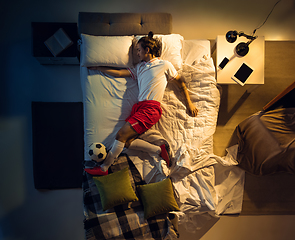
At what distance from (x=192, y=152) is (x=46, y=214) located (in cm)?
201

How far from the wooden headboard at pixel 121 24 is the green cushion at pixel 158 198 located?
179 cm

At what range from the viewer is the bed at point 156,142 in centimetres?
170

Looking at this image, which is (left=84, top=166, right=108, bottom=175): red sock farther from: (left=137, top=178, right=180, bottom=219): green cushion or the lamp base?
the lamp base

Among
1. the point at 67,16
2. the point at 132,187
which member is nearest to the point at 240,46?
the point at 132,187

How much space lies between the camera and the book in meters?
2.05

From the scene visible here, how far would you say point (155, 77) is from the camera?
6.23ft

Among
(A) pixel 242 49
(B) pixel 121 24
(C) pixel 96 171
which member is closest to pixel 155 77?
(B) pixel 121 24

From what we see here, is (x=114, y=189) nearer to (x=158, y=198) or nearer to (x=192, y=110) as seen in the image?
(x=158, y=198)

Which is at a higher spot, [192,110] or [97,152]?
[192,110]

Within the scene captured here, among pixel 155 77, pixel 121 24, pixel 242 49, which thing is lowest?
pixel 155 77

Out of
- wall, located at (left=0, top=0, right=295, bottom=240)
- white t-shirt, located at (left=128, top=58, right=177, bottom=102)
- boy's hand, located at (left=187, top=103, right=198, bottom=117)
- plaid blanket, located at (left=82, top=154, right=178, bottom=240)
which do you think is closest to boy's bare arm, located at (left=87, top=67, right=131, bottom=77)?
white t-shirt, located at (left=128, top=58, right=177, bottom=102)

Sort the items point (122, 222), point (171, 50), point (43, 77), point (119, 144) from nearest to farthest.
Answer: point (122, 222), point (119, 144), point (171, 50), point (43, 77)

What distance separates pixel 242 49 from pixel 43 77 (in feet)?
8.21

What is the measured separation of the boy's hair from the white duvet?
39cm
